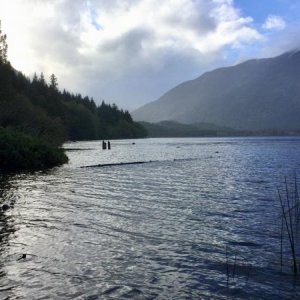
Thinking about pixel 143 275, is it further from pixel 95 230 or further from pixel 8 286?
pixel 95 230

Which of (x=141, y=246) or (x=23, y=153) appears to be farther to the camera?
(x=23, y=153)

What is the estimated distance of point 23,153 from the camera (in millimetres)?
49875

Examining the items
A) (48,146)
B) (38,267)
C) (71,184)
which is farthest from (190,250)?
(48,146)

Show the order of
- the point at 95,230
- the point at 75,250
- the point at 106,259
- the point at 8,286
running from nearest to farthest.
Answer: the point at 8,286
the point at 106,259
the point at 75,250
the point at 95,230

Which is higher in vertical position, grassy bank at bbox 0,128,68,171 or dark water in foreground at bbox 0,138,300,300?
grassy bank at bbox 0,128,68,171

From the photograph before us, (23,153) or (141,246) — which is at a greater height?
(23,153)

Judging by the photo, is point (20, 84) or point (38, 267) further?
point (20, 84)

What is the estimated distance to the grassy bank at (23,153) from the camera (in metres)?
48.1

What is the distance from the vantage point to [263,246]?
1550 cm

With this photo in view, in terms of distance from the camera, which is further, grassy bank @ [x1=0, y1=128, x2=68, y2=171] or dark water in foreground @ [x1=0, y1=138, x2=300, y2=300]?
grassy bank @ [x1=0, y1=128, x2=68, y2=171]

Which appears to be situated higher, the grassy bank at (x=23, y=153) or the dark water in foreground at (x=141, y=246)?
the grassy bank at (x=23, y=153)

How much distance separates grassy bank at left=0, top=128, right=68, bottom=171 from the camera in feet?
158

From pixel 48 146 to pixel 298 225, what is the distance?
43.1m

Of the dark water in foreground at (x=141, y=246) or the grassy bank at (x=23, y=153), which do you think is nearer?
the dark water in foreground at (x=141, y=246)
